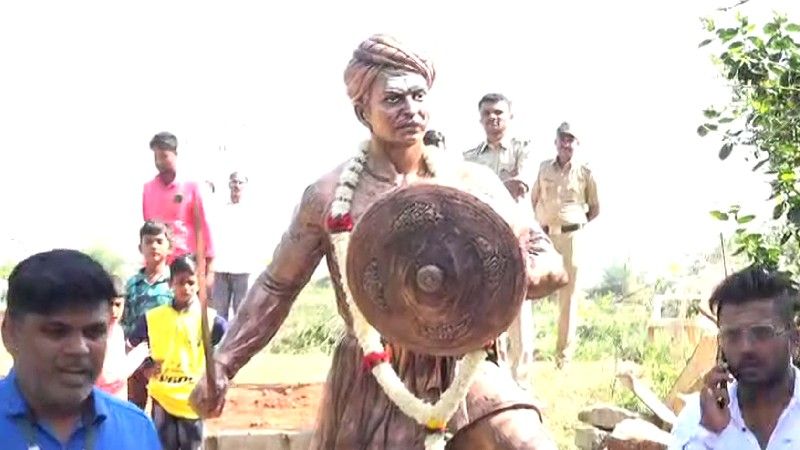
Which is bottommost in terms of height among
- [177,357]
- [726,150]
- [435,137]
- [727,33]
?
[177,357]

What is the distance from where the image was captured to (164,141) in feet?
28.1

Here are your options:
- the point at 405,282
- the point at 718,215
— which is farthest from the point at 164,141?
the point at 405,282

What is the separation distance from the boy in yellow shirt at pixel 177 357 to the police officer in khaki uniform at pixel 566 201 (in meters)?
3.92

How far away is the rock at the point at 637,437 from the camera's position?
7.95m

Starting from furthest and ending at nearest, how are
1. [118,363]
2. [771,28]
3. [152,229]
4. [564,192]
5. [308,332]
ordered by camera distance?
[308,332] < [564,192] < [152,229] < [118,363] < [771,28]

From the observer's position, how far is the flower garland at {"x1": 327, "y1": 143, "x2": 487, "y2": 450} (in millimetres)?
4402

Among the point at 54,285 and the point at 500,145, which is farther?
the point at 500,145

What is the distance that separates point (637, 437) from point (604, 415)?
1165 millimetres

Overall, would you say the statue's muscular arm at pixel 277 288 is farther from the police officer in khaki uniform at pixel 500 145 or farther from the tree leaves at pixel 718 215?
the police officer in khaki uniform at pixel 500 145

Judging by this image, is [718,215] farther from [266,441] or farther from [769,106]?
[266,441]

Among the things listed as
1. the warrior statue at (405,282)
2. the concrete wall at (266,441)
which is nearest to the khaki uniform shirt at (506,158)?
the concrete wall at (266,441)

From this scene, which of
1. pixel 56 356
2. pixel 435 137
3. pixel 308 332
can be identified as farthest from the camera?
pixel 308 332

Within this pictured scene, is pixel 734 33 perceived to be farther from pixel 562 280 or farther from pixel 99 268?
pixel 99 268

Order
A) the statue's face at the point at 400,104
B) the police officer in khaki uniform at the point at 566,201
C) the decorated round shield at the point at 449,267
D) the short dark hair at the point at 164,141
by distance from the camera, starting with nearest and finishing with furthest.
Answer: the decorated round shield at the point at 449,267 → the statue's face at the point at 400,104 → the short dark hair at the point at 164,141 → the police officer in khaki uniform at the point at 566,201
